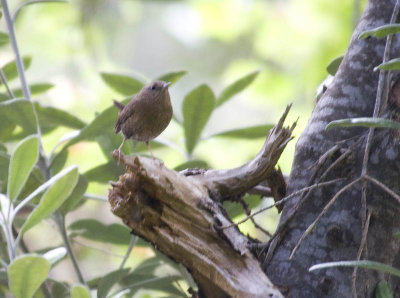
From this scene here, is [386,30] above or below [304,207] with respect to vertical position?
above

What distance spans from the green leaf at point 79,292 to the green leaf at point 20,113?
1.27 ft

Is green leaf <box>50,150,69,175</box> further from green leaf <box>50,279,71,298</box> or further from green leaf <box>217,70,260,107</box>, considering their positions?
green leaf <box>217,70,260,107</box>

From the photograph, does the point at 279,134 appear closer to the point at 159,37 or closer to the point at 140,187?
the point at 140,187

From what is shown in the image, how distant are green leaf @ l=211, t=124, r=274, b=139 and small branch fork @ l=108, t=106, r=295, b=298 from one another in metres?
0.42

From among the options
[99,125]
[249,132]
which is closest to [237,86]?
[249,132]

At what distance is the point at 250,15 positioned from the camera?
3711 mm

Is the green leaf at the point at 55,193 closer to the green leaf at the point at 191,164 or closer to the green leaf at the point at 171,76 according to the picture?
the green leaf at the point at 191,164

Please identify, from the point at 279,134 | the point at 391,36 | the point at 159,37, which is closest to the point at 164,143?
the point at 279,134

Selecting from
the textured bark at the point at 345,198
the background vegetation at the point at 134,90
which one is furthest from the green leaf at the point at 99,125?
the textured bark at the point at 345,198

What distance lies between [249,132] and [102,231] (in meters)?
0.37

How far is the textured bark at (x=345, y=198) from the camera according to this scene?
0.79 metres

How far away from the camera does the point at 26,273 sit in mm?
750

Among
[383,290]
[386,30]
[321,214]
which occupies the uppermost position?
[386,30]

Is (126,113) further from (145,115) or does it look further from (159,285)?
(159,285)
